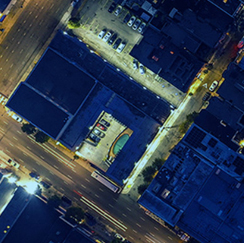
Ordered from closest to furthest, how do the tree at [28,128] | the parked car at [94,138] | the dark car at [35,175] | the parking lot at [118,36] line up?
1. the parked car at [94,138]
2. the tree at [28,128]
3. the parking lot at [118,36]
4. the dark car at [35,175]

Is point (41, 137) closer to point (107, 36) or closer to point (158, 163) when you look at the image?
point (158, 163)

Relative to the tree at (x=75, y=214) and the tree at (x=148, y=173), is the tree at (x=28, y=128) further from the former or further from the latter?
the tree at (x=148, y=173)

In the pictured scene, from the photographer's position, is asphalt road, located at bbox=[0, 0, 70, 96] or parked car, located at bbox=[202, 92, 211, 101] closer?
parked car, located at bbox=[202, 92, 211, 101]

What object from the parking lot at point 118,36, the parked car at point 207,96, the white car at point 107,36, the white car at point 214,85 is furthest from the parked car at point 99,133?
the white car at point 214,85

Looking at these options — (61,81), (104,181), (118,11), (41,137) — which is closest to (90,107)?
(61,81)

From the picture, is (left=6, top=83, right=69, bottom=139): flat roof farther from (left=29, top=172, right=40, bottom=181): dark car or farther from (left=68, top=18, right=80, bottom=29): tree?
(left=68, top=18, right=80, bottom=29): tree

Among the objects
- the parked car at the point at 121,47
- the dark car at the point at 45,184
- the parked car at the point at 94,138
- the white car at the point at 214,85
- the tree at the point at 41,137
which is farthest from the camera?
the dark car at the point at 45,184

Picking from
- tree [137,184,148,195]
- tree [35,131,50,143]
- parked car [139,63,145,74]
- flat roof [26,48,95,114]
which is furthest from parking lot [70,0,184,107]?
tree [35,131,50,143]
